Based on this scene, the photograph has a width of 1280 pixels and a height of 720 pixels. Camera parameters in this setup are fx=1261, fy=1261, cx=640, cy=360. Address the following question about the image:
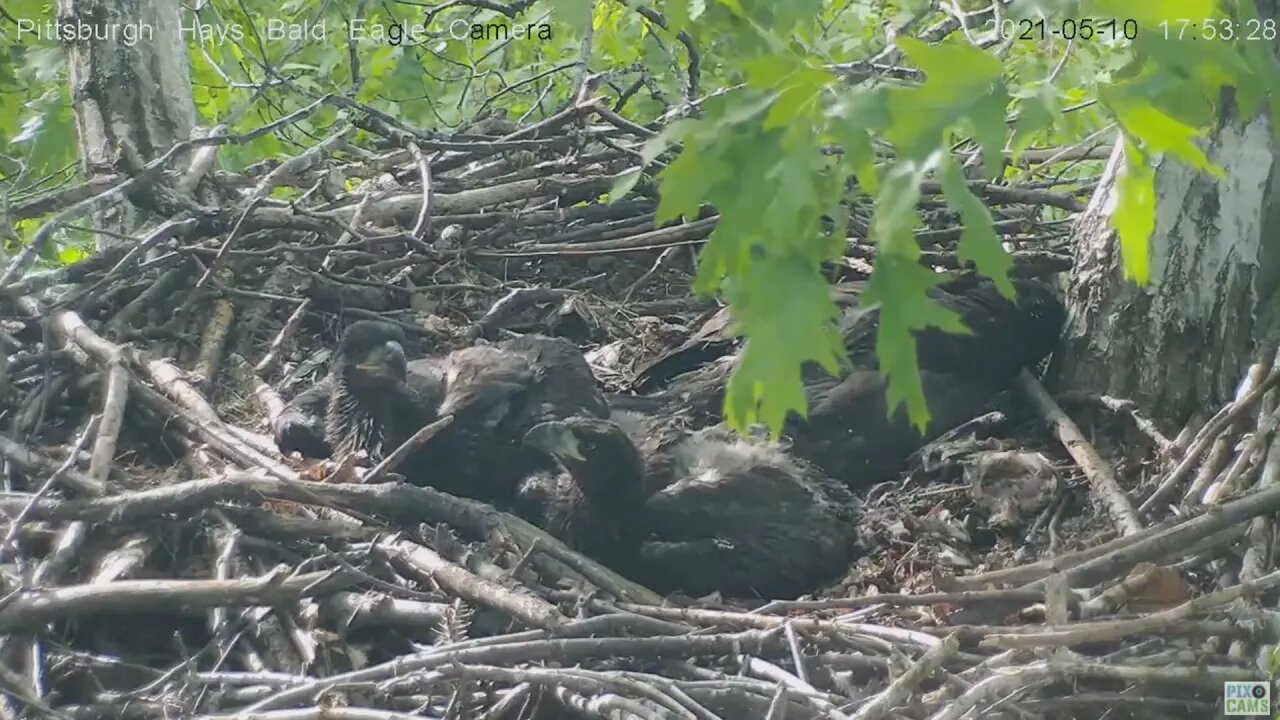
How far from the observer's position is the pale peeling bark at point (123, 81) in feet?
16.3

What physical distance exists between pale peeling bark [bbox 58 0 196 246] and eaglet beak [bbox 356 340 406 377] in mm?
1708

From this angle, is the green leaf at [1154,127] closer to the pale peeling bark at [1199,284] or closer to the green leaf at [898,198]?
the green leaf at [898,198]

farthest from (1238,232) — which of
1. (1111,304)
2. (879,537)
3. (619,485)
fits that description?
(619,485)

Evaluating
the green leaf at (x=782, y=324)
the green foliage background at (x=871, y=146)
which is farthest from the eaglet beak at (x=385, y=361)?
the green leaf at (x=782, y=324)

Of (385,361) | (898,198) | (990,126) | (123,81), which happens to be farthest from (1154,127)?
(123,81)

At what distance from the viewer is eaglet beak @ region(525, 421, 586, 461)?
345 cm

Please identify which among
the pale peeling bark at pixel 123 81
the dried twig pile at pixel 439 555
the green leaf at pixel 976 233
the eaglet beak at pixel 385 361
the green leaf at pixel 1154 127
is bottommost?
the dried twig pile at pixel 439 555

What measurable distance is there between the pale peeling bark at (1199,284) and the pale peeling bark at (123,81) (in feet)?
12.0

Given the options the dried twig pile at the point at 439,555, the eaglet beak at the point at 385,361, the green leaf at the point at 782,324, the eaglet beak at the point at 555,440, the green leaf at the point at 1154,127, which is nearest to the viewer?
the green leaf at the point at 1154,127

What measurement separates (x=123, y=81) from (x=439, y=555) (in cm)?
295

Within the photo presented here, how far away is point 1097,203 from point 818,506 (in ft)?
4.43

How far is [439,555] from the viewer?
3.15 meters

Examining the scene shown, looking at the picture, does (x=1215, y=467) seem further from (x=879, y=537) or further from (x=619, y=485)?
(x=619, y=485)

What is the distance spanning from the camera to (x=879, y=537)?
142 inches
